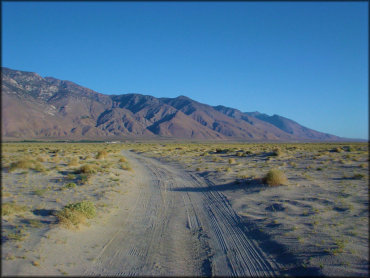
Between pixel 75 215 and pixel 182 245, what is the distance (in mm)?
4445

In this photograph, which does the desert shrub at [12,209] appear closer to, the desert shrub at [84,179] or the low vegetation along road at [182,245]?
the low vegetation along road at [182,245]

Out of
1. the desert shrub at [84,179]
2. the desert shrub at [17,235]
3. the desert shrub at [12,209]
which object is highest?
the desert shrub at [12,209]

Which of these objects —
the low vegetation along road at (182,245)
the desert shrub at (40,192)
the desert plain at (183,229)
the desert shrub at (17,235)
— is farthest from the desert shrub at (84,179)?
the desert shrub at (17,235)

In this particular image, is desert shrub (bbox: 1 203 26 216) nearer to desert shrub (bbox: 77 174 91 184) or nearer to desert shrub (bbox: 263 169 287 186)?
desert shrub (bbox: 77 174 91 184)

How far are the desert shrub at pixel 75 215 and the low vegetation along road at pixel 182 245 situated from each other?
1578mm

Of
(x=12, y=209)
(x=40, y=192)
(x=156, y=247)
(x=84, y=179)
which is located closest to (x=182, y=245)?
(x=156, y=247)

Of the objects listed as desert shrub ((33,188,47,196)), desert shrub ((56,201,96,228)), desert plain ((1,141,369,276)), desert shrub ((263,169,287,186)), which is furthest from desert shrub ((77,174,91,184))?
desert shrub ((263,169,287,186))

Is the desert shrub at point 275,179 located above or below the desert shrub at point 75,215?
above

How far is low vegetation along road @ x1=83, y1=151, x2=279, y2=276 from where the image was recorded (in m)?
6.86

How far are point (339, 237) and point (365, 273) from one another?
244 centimetres

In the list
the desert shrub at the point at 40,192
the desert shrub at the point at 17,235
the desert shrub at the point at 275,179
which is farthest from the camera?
the desert shrub at the point at 275,179

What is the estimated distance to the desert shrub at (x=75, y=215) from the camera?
30.2 ft

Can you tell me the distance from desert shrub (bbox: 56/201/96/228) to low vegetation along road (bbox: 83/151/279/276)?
1.58 meters

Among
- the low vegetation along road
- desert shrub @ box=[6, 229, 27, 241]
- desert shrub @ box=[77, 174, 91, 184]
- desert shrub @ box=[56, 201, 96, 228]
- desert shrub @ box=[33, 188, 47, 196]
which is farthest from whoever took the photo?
desert shrub @ box=[77, 174, 91, 184]
